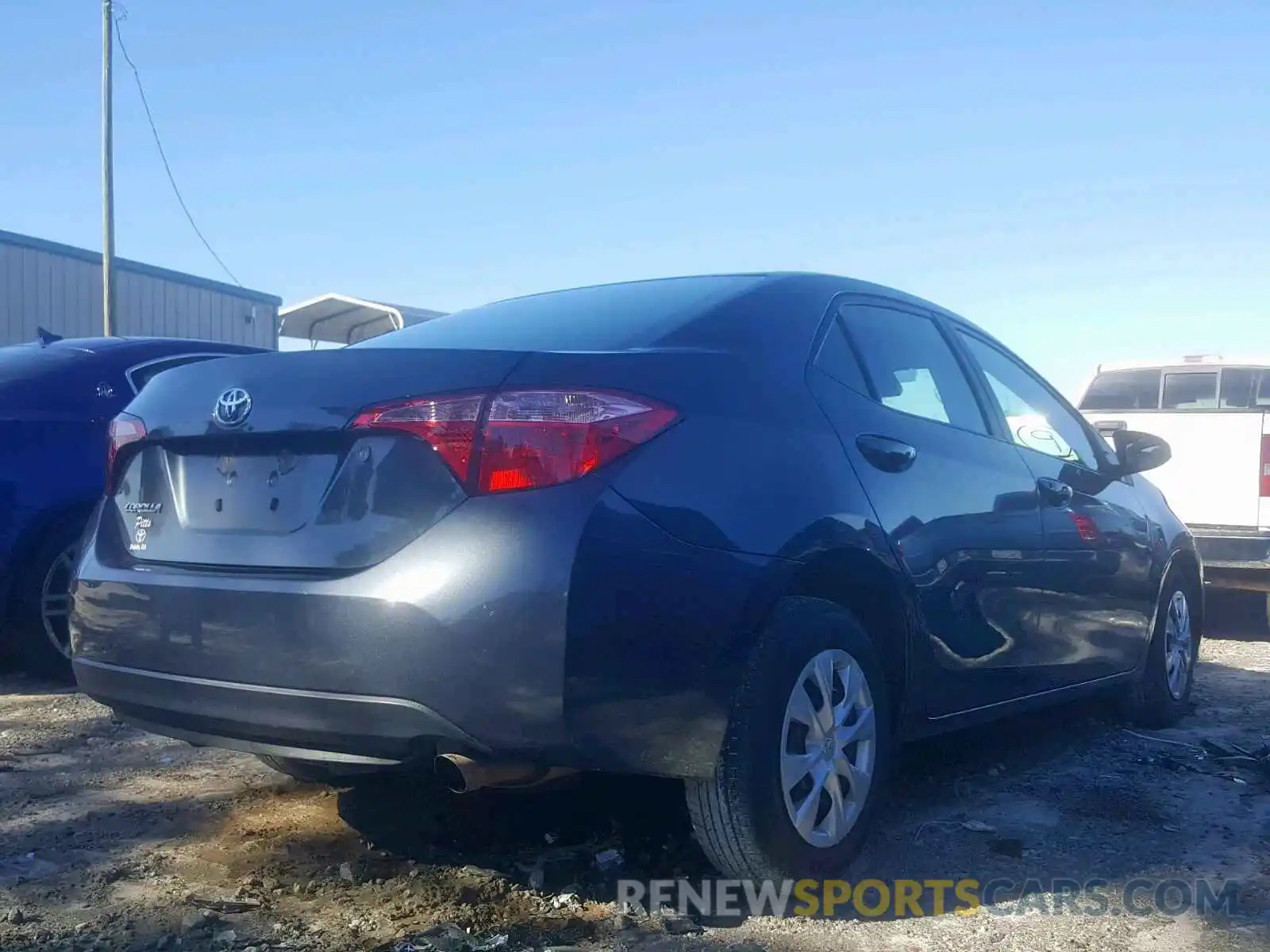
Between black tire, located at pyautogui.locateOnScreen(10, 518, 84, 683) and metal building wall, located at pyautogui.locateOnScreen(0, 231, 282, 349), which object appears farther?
metal building wall, located at pyautogui.locateOnScreen(0, 231, 282, 349)

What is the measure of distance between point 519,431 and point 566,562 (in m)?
0.30

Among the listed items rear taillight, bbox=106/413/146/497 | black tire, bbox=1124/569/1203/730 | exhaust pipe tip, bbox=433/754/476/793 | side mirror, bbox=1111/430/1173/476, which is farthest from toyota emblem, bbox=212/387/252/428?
black tire, bbox=1124/569/1203/730

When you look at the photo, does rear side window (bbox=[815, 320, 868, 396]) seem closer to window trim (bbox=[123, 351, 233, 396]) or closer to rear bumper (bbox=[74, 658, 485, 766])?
rear bumper (bbox=[74, 658, 485, 766])

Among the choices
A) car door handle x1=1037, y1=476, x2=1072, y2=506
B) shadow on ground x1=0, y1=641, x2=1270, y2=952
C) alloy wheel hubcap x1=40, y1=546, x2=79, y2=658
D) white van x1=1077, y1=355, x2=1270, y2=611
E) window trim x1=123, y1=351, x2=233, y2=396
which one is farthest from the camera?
white van x1=1077, y1=355, x2=1270, y2=611

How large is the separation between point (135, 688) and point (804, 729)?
61.5 inches

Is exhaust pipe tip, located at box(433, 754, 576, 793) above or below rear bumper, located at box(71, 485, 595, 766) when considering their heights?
below

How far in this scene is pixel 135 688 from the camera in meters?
2.90

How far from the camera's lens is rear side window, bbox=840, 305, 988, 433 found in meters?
3.64

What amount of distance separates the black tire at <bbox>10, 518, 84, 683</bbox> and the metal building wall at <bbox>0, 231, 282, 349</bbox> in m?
12.1

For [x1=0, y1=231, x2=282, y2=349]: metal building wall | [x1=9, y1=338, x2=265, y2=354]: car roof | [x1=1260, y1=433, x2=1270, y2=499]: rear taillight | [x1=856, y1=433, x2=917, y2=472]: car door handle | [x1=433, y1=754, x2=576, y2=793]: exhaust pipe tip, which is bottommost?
[x1=433, y1=754, x2=576, y2=793]: exhaust pipe tip

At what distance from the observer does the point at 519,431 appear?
261cm

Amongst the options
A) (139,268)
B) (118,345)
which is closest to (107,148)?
(139,268)

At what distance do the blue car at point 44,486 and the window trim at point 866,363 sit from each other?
2.81 metres

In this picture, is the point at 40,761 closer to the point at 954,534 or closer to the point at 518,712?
the point at 518,712
